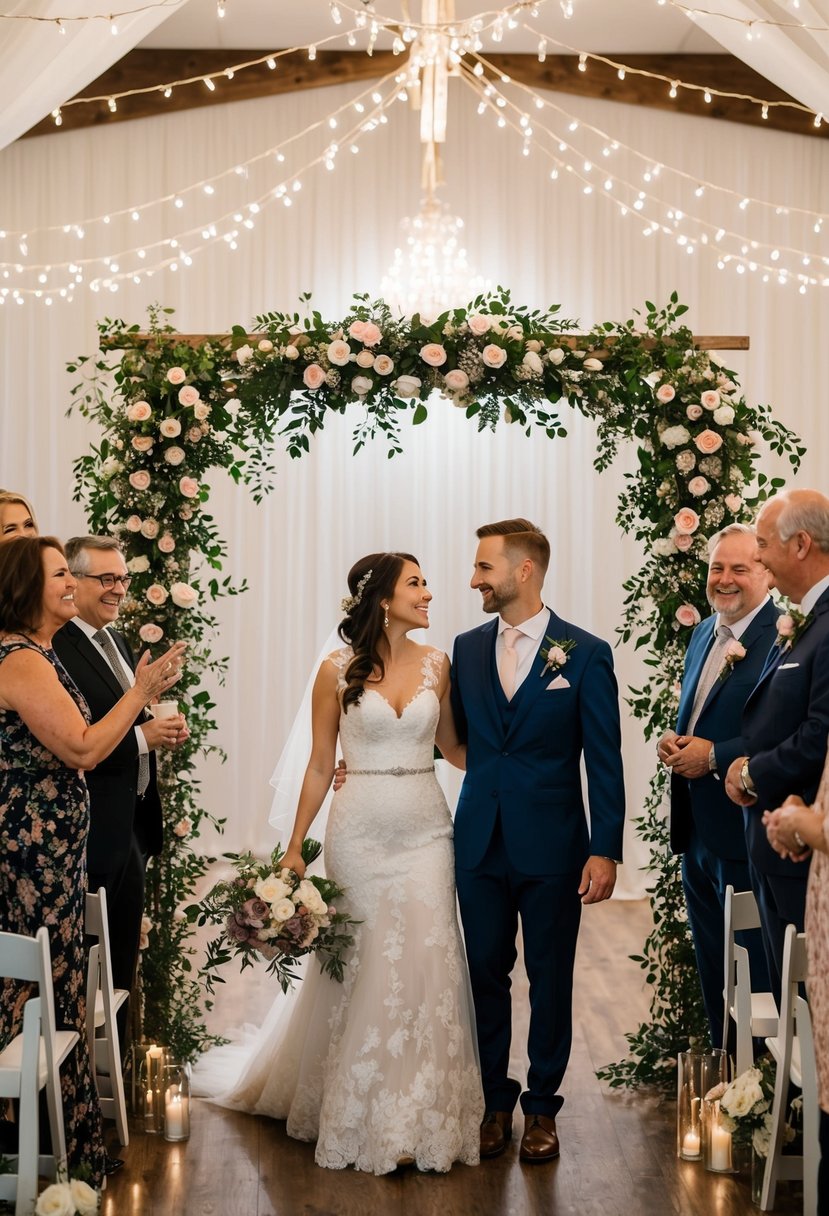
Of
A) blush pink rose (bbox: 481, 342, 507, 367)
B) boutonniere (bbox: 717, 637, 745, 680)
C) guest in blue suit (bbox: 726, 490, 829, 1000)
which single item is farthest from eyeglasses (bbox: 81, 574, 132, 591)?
guest in blue suit (bbox: 726, 490, 829, 1000)

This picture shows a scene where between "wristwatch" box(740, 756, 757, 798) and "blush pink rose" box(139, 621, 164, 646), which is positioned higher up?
"blush pink rose" box(139, 621, 164, 646)

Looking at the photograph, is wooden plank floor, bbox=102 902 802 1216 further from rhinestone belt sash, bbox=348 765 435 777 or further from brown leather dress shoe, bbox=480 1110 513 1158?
rhinestone belt sash, bbox=348 765 435 777

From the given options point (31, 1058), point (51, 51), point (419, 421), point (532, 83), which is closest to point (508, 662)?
point (419, 421)

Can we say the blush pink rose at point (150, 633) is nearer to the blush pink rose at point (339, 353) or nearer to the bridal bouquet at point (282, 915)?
the bridal bouquet at point (282, 915)

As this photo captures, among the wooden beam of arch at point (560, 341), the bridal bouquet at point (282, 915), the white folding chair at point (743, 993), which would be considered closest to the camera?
the white folding chair at point (743, 993)

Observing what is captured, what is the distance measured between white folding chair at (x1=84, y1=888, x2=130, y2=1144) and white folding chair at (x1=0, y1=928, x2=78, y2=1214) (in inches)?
18.7

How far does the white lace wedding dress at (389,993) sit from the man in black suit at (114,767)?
624mm

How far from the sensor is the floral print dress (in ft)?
11.3

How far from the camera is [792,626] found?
353 cm

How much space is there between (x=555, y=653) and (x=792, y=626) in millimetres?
776

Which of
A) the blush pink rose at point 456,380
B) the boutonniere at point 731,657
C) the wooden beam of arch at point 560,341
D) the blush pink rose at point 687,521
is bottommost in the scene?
the boutonniere at point 731,657

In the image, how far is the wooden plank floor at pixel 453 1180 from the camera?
3.67 metres

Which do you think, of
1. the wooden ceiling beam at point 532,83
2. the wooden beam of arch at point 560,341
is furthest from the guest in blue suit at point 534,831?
the wooden ceiling beam at point 532,83

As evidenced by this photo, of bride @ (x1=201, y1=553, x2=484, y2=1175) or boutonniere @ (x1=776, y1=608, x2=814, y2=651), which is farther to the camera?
bride @ (x1=201, y1=553, x2=484, y2=1175)
